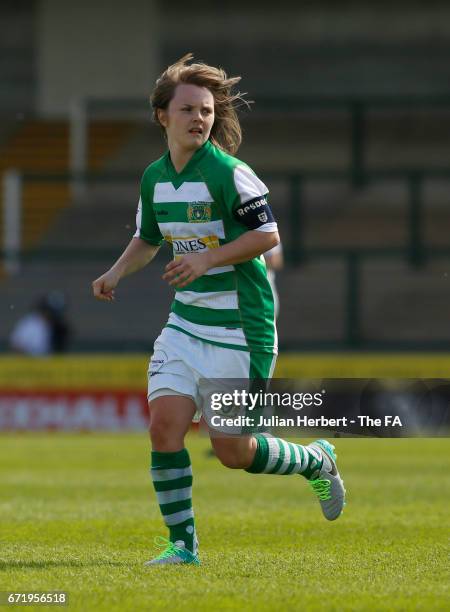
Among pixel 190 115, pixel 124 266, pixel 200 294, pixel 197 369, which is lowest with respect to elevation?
pixel 197 369

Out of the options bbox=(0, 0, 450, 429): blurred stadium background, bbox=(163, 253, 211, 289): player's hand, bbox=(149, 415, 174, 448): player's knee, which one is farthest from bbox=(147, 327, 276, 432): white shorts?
bbox=(0, 0, 450, 429): blurred stadium background

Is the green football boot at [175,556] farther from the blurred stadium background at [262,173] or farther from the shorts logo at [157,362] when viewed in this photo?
the blurred stadium background at [262,173]

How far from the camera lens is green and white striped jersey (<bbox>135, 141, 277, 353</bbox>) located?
6004 millimetres

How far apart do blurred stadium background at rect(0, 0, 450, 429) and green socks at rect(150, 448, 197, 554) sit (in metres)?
11.8

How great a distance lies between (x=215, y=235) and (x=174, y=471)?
3.28 feet

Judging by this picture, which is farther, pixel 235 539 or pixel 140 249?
pixel 235 539

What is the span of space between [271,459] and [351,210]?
1654 cm

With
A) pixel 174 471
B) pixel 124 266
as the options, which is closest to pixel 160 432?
pixel 174 471

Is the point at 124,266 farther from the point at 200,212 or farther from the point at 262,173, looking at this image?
the point at 262,173

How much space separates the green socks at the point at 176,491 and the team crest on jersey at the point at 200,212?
3.18ft

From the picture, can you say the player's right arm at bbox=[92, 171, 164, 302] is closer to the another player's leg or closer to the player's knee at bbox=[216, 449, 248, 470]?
the another player's leg

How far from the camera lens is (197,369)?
598 centimetres

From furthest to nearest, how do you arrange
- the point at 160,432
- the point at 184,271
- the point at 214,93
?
the point at 214,93
the point at 160,432
the point at 184,271

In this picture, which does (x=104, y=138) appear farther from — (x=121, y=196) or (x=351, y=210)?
(x=351, y=210)
